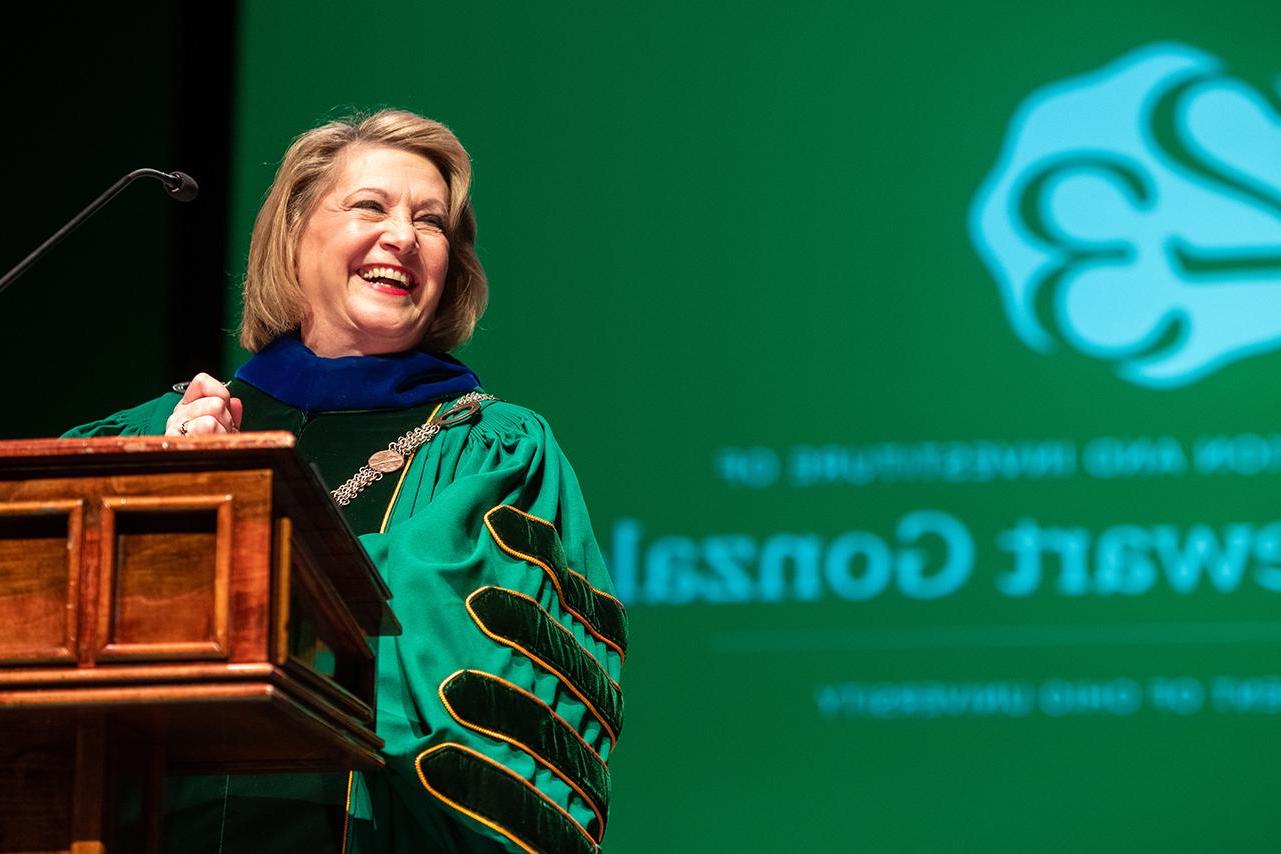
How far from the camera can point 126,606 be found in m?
1.14

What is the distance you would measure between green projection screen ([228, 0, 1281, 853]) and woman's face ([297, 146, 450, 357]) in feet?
4.58

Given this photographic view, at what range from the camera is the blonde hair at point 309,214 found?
7.61ft

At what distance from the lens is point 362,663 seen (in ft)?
4.86

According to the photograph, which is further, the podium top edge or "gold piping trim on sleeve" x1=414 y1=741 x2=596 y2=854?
"gold piping trim on sleeve" x1=414 y1=741 x2=596 y2=854

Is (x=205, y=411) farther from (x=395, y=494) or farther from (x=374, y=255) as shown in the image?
(x=374, y=255)

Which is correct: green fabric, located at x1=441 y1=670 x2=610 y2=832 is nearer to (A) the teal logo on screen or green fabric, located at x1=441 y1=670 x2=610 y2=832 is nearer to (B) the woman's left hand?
(B) the woman's left hand

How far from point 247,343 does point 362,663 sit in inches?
39.0

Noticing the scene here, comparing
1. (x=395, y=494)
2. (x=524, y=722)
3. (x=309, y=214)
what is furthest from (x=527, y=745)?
(x=309, y=214)

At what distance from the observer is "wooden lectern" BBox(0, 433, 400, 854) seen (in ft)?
3.67

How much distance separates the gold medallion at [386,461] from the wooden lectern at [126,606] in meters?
0.85

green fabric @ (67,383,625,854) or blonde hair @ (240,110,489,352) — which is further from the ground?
blonde hair @ (240,110,489,352)

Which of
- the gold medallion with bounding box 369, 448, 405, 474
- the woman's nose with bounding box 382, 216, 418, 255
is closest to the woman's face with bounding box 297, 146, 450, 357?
the woman's nose with bounding box 382, 216, 418, 255

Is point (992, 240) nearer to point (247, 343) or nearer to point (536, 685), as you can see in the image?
point (247, 343)

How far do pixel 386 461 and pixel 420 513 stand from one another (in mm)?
193
